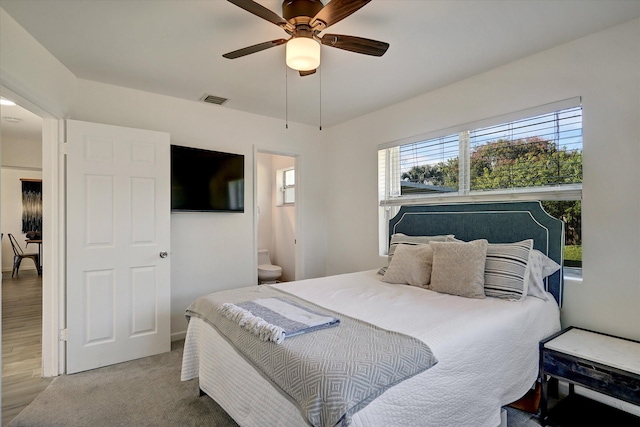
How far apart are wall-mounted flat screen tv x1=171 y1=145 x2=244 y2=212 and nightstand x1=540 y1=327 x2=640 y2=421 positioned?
3095 millimetres

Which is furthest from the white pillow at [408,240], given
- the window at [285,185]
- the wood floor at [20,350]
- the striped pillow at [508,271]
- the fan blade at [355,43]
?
the wood floor at [20,350]

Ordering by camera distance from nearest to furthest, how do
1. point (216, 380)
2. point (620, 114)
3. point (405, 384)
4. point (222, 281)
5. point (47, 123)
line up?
point (405, 384) → point (216, 380) → point (620, 114) → point (47, 123) → point (222, 281)

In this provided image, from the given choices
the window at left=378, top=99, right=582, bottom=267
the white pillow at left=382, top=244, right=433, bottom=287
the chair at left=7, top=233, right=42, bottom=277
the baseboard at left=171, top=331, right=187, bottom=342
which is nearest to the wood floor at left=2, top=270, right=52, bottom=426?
the baseboard at left=171, top=331, right=187, bottom=342

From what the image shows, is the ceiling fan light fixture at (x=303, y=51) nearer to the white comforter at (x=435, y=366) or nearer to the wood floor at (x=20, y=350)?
the white comforter at (x=435, y=366)

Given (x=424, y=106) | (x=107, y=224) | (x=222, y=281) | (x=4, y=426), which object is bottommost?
(x=4, y=426)

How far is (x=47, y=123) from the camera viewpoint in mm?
2723

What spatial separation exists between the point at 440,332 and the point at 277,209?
4531 millimetres

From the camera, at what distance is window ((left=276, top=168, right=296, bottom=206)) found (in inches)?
225

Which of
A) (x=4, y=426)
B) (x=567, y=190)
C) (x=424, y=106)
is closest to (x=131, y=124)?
(x=4, y=426)

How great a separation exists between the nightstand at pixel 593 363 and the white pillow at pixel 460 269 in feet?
1.67

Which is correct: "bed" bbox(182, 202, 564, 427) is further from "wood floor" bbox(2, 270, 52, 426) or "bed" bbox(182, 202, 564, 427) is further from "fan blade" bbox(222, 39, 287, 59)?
"fan blade" bbox(222, 39, 287, 59)

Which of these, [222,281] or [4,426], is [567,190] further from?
[4,426]

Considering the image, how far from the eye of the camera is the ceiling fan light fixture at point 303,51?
1.94 meters

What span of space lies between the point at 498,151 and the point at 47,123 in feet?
12.5
